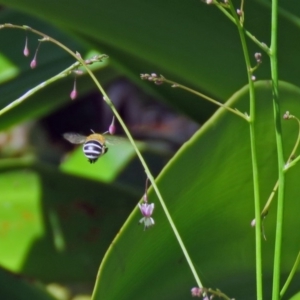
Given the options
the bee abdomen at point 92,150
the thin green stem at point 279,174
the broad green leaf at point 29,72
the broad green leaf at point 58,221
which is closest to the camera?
the thin green stem at point 279,174

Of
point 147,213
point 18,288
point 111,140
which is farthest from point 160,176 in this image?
point 18,288

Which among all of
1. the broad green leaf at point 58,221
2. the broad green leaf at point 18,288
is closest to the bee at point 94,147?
the broad green leaf at point 18,288

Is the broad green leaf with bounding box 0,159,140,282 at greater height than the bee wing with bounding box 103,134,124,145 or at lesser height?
lesser

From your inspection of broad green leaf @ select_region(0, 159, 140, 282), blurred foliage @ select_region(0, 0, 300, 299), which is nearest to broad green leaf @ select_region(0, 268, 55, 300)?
blurred foliage @ select_region(0, 0, 300, 299)

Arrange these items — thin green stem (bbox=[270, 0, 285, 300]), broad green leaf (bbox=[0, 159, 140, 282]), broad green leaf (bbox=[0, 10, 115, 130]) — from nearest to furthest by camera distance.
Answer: thin green stem (bbox=[270, 0, 285, 300]) < broad green leaf (bbox=[0, 10, 115, 130]) < broad green leaf (bbox=[0, 159, 140, 282])

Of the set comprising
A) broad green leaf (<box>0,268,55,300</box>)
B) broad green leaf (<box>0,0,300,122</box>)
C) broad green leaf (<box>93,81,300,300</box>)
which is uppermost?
broad green leaf (<box>0,0,300,122</box>)

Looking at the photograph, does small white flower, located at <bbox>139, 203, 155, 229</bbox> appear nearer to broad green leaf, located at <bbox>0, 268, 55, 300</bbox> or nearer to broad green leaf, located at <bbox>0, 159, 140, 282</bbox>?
broad green leaf, located at <bbox>0, 268, 55, 300</bbox>

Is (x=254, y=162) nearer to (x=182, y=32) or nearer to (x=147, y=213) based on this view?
(x=147, y=213)

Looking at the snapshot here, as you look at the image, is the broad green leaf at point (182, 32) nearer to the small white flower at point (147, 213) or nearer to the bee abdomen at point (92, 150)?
the bee abdomen at point (92, 150)

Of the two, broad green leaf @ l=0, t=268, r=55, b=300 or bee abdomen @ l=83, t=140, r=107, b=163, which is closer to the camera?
bee abdomen @ l=83, t=140, r=107, b=163

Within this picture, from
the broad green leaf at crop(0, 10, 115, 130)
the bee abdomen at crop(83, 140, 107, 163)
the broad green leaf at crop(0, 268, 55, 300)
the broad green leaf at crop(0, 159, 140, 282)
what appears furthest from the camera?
the broad green leaf at crop(0, 159, 140, 282)

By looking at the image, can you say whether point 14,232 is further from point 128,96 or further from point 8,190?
point 128,96
